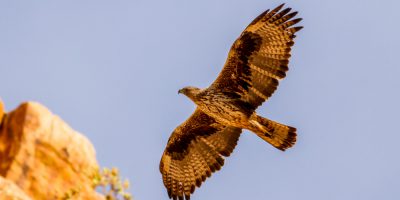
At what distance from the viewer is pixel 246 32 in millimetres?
11508

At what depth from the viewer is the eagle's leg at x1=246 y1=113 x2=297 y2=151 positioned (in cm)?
1187

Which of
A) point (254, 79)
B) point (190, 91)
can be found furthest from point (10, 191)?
point (254, 79)

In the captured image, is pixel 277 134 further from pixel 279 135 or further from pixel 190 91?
pixel 190 91

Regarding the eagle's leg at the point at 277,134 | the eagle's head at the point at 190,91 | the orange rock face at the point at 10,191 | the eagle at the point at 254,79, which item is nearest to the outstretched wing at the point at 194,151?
the eagle at the point at 254,79

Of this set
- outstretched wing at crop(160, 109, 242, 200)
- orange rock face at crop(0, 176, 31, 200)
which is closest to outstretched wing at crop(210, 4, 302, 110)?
outstretched wing at crop(160, 109, 242, 200)

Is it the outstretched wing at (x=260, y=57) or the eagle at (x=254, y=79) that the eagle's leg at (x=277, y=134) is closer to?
the eagle at (x=254, y=79)

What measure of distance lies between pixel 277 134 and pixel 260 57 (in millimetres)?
1335

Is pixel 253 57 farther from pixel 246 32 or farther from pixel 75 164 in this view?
pixel 75 164

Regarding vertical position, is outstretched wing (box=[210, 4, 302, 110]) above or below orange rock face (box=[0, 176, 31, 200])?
above

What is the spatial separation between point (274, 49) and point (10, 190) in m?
4.68

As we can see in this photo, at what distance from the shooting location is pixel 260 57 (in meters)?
11.7

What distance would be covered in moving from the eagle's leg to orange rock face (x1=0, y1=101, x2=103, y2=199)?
117 inches

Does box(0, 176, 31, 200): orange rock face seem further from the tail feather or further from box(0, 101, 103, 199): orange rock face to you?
the tail feather

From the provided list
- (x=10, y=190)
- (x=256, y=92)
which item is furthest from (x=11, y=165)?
(x=256, y=92)
